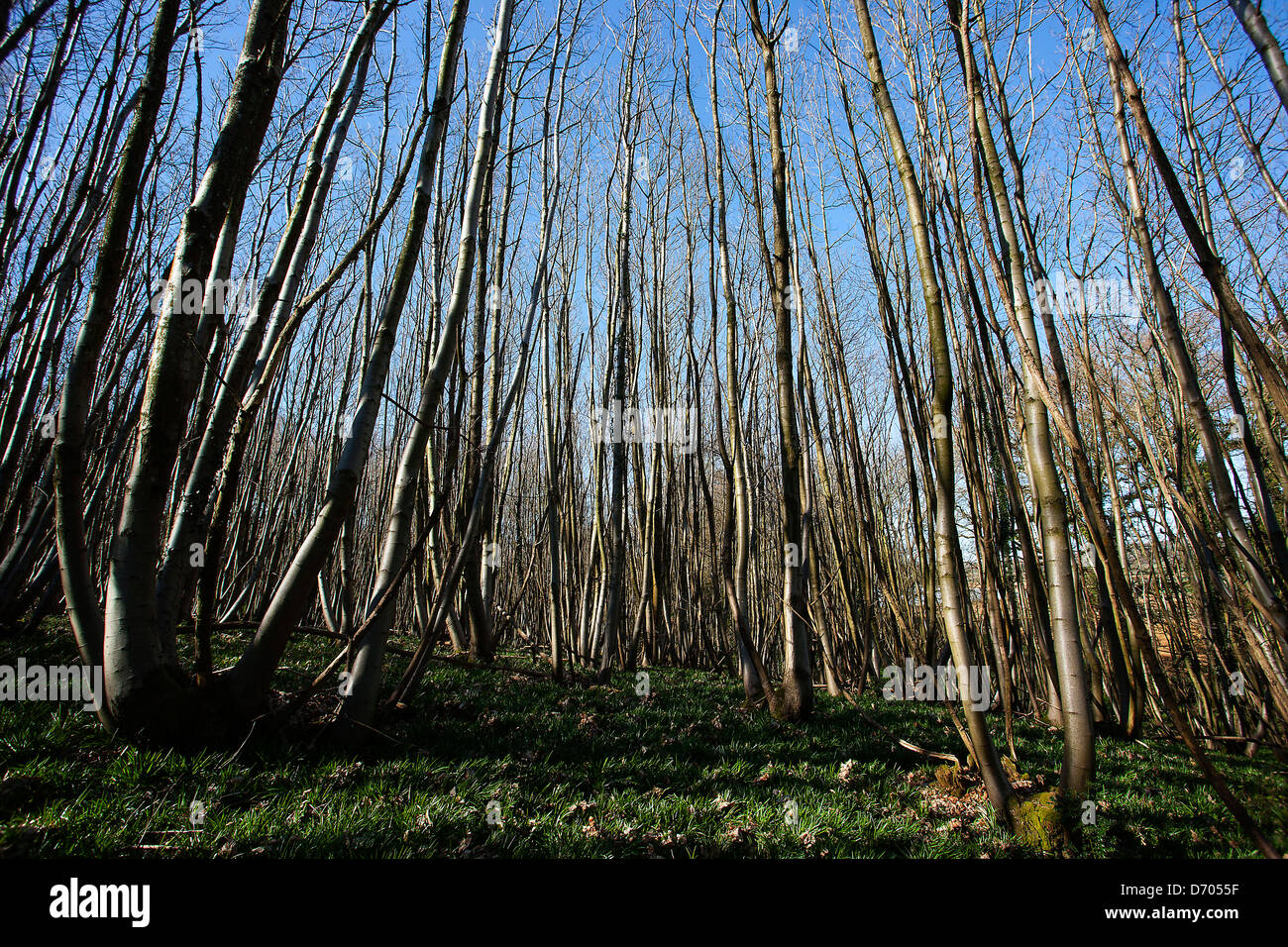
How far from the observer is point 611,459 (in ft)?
14.9

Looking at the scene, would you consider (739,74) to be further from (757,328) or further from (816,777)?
(816,777)

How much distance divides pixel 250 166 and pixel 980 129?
2.51m

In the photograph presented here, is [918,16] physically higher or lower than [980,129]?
higher

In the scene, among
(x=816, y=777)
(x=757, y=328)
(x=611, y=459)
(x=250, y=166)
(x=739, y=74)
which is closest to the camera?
(x=250, y=166)

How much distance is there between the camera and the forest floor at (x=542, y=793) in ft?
4.29

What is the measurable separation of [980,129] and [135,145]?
2613 millimetres

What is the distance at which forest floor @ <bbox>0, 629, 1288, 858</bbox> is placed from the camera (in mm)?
1307

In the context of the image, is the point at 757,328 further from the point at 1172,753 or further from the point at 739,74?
the point at 1172,753

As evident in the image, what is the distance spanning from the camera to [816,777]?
214 cm

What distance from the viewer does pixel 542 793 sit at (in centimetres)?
176

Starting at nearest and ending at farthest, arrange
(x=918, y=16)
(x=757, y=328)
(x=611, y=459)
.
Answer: (x=918, y=16) → (x=611, y=459) → (x=757, y=328)

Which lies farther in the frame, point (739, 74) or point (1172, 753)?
point (739, 74)

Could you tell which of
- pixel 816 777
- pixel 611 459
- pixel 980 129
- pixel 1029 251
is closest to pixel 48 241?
pixel 611 459

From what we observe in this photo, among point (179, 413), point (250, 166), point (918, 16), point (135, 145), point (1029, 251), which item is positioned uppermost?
point (918, 16)
